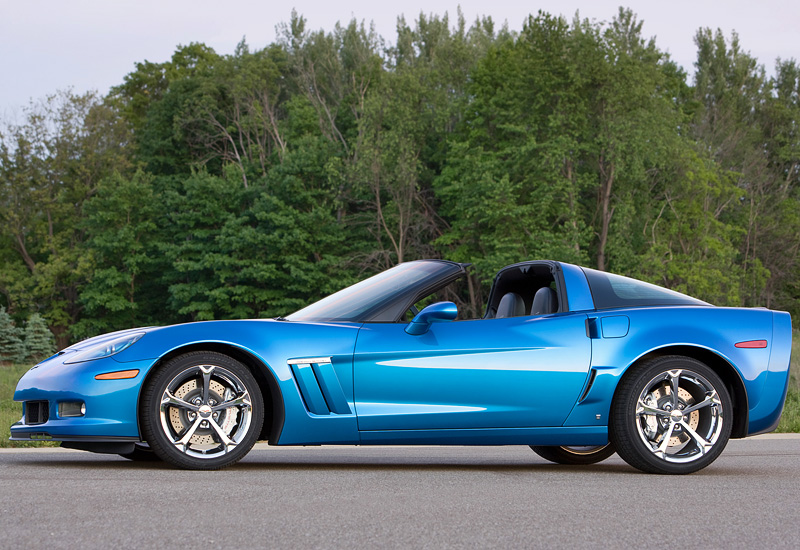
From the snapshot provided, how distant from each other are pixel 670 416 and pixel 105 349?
11.4 ft

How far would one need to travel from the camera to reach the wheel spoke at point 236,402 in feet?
19.0

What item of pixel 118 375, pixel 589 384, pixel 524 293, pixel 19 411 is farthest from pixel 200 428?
pixel 19 411

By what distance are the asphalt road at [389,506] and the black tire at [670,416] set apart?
19 centimetres

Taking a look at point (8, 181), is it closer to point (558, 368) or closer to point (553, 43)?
point (553, 43)

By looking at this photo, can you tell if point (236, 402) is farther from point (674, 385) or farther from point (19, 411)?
point (19, 411)

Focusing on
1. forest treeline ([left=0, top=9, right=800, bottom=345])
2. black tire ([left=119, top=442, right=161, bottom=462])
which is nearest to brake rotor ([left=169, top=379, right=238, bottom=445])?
black tire ([left=119, top=442, right=161, bottom=462])

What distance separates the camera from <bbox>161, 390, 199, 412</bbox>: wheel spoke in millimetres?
5719

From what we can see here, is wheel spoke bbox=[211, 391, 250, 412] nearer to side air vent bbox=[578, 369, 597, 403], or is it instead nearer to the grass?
side air vent bbox=[578, 369, 597, 403]

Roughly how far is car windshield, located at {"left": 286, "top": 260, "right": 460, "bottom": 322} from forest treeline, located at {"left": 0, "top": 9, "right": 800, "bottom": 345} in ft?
123

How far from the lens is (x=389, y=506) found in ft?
15.1

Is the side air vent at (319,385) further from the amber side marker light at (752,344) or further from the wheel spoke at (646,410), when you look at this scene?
the amber side marker light at (752,344)

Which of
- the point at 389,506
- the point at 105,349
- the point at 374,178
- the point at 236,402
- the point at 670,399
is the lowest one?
the point at 389,506

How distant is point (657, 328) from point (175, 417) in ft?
9.96

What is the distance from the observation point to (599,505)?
187 inches
